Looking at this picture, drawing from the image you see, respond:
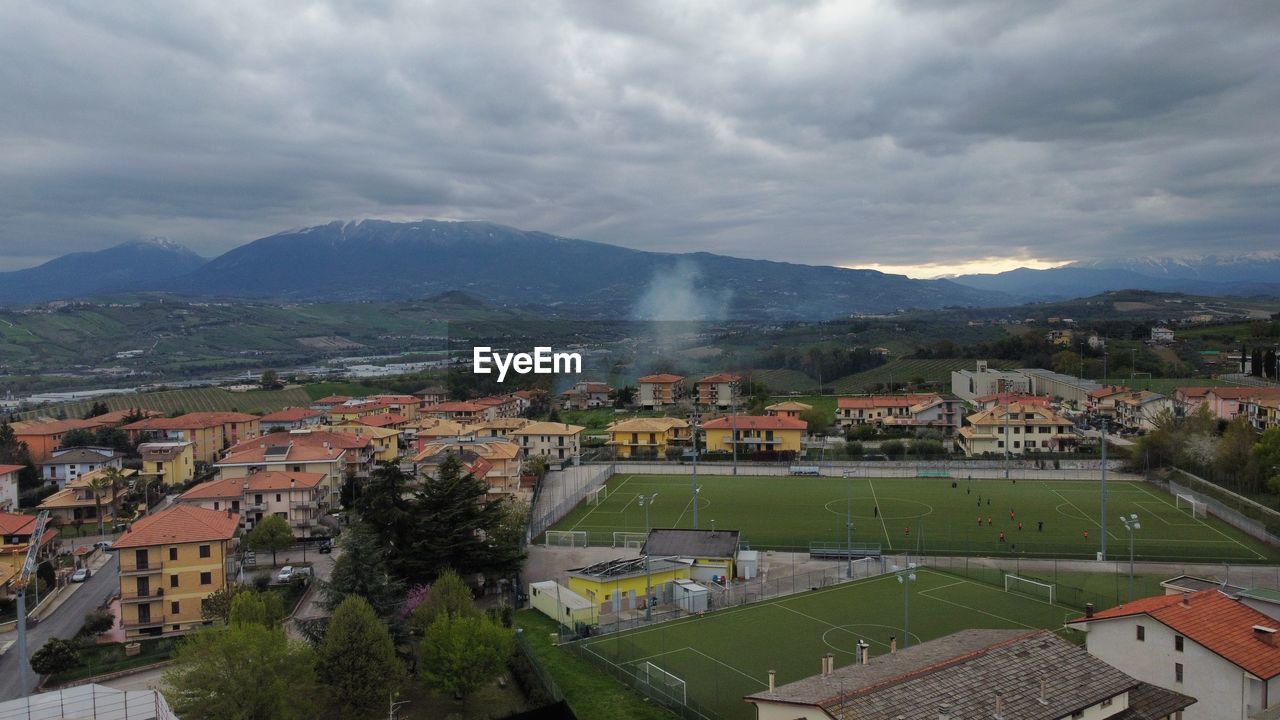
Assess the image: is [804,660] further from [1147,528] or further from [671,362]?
[671,362]

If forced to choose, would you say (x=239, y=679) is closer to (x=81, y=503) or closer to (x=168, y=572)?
(x=168, y=572)

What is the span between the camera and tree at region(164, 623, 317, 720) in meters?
14.1

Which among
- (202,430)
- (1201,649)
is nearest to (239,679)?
(1201,649)

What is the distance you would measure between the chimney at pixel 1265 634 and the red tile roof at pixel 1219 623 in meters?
0.06

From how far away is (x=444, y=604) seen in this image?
60.8 feet

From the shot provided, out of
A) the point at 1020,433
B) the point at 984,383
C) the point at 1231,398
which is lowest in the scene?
the point at 1020,433

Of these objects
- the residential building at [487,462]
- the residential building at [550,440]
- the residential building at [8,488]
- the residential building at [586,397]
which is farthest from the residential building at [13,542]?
the residential building at [586,397]

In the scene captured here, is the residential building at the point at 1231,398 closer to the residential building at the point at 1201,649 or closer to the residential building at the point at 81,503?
the residential building at the point at 1201,649

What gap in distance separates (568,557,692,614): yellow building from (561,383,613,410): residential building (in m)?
49.1

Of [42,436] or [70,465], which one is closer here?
[70,465]

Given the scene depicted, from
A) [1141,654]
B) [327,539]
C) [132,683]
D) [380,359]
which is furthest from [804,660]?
[380,359]

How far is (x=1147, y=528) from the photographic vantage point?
2919 cm

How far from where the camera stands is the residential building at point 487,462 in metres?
35.7

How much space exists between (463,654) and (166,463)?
106ft
